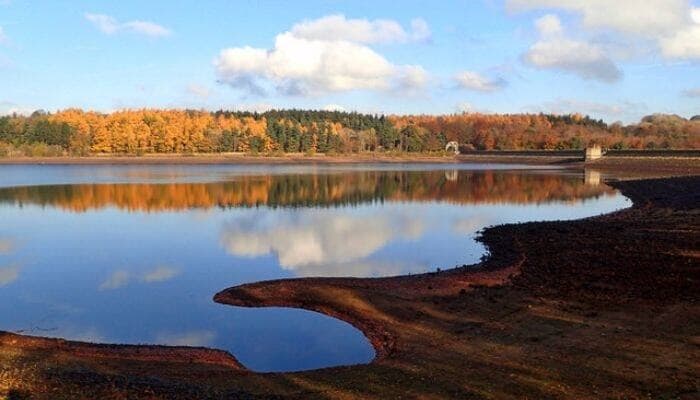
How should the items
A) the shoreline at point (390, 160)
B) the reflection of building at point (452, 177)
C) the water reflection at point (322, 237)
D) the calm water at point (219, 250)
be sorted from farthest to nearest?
1. the shoreline at point (390, 160)
2. the reflection of building at point (452, 177)
3. the water reflection at point (322, 237)
4. the calm water at point (219, 250)

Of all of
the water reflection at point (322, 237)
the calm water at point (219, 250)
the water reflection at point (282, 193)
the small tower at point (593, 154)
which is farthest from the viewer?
the small tower at point (593, 154)

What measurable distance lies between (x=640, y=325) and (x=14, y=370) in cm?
1261

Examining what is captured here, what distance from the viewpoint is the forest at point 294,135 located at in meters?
135

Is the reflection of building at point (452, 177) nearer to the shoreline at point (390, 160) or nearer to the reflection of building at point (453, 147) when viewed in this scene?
the shoreline at point (390, 160)

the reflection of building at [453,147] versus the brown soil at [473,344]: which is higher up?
the reflection of building at [453,147]

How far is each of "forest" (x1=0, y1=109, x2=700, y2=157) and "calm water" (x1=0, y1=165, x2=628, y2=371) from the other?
82951mm

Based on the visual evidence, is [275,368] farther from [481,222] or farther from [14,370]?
[481,222]

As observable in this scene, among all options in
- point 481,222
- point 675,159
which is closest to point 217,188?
point 481,222

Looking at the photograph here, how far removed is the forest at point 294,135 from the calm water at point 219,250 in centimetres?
8295

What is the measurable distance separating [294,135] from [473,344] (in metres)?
139

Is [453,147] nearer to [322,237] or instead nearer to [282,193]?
[282,193]

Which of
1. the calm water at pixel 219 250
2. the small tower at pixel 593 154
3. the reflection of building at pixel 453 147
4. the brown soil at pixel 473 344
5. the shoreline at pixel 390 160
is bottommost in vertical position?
the calm water at pixel 219 250

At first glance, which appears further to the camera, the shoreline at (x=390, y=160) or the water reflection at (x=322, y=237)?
the shoreline at (x=390, y=160)

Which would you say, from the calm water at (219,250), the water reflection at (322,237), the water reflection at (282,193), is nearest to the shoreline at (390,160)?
the water reflection at (282,193)
